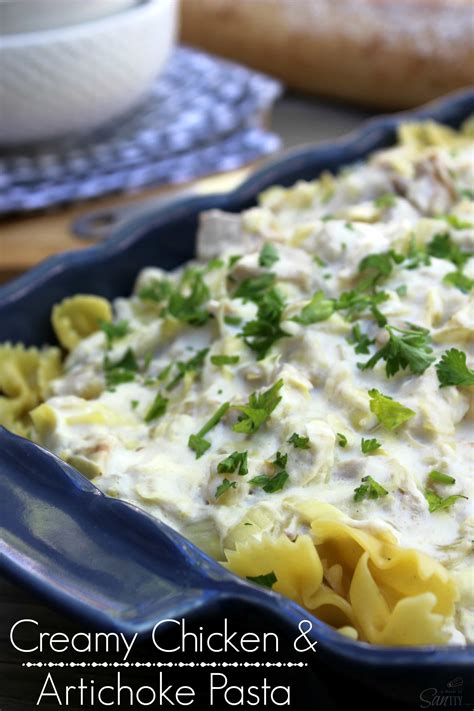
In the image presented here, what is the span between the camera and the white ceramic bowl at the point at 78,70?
367 cm

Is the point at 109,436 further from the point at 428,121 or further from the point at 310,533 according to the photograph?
the point at 428,121

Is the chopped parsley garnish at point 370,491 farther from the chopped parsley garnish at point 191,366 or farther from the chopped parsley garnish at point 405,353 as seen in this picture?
the chopped parsley garnish at point 191,366

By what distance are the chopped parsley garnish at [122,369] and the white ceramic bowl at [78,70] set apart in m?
1.65

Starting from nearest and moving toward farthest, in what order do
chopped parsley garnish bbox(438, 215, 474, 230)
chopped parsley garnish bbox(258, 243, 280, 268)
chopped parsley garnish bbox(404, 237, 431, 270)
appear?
1. chopped parsley garnish bbox(404, 237, 431, 270)
2. chopped parsley garnish bbox(258, 243, 280, 268)
3. chopped parsley garnish bbox(438, 215, 474, 230)

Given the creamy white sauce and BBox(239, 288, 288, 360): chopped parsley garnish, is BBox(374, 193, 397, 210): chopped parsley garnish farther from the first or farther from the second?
BBox(239, 288, 288, 360): chopped parsley garnish

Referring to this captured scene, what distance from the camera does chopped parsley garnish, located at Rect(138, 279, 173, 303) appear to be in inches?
105

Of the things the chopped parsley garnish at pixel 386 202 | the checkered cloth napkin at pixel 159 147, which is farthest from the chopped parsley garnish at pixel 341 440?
the checkered cloth napkin at pixel 159 147

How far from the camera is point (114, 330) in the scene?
2.58 m

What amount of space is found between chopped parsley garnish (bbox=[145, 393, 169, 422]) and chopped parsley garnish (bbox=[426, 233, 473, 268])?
2.47ft

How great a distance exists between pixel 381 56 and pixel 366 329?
3.10 meters

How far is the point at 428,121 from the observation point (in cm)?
360

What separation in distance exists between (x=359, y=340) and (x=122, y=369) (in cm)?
61

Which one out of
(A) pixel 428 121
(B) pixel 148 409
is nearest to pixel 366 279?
(B) pixel 148 409

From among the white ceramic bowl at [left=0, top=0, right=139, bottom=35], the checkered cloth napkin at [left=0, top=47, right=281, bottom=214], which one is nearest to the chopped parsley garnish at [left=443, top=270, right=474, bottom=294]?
the checkered cloth napkin at [left=0, top=47, right=281, bottom=214]
